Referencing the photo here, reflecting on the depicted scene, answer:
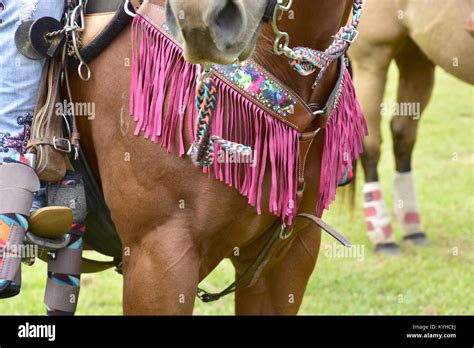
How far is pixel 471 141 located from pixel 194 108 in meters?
7.48

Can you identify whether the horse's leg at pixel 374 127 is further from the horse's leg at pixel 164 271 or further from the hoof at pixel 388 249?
the horse's leg at pixel 164 271

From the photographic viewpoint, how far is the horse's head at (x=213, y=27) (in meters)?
2.01

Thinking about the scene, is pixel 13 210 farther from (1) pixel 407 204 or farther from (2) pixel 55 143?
(1) pixel 407 204

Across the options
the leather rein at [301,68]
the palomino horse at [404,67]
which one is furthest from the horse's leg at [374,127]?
the leather rein at [301,68]

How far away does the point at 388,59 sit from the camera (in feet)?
19.5

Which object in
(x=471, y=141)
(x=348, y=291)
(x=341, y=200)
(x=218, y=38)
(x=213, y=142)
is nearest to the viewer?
(x=218, y=38)

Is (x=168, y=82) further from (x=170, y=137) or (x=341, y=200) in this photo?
(x=341, y=200)

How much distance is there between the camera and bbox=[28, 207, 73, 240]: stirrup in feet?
8.89

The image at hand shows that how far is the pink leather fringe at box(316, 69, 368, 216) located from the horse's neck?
0.14m

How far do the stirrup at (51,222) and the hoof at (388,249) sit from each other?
12.7ft

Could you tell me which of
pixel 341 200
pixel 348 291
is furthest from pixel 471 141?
pixel 348 291

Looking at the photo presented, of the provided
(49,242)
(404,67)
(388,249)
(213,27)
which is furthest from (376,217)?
(213,27)

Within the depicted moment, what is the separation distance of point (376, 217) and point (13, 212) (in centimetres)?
407

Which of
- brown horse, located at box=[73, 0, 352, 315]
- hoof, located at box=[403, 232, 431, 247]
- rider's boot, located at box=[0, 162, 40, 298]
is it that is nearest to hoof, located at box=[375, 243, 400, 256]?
hoof, located at box=[403, 232, 431, 247]
